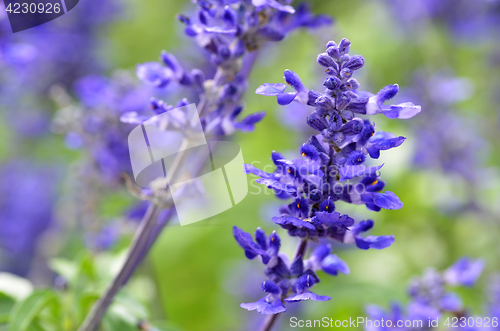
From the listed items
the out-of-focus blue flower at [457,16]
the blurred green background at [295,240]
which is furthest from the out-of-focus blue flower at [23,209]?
the out-of-focus blue flower at [457,16]

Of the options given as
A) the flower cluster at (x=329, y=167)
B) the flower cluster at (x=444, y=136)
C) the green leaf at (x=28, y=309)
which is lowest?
the flower cluster at (x=444, y=136)

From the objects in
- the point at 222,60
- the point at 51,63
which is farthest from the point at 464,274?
the point at 51,63

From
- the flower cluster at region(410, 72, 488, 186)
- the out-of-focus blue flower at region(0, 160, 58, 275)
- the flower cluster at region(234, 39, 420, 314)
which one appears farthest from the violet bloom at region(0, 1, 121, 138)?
the flower cluster at region(234, 39, 420, 314)

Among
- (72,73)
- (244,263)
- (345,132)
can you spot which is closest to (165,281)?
(244,263)

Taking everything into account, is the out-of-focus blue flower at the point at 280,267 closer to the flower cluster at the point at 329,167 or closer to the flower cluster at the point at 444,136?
the flower cluster at the point at 329,167

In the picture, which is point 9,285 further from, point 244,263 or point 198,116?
point 244,263

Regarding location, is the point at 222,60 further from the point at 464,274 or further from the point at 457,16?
the point at 457,16

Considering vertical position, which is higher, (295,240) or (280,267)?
(280,267)
